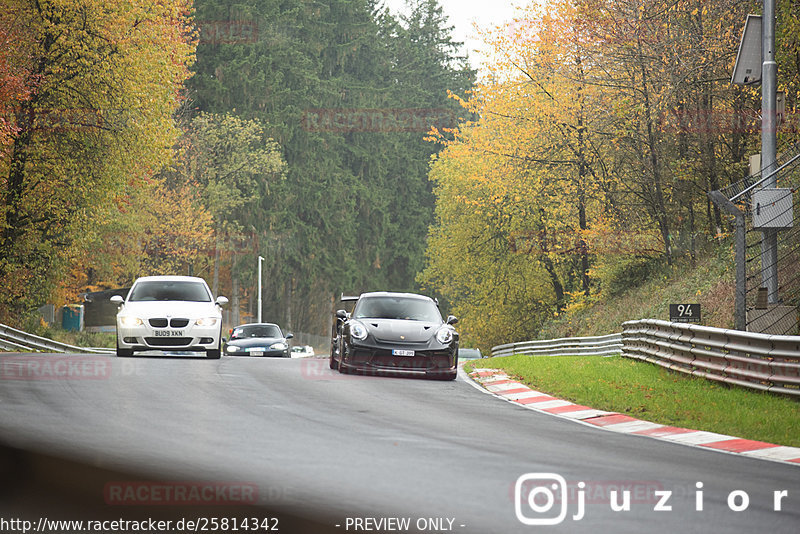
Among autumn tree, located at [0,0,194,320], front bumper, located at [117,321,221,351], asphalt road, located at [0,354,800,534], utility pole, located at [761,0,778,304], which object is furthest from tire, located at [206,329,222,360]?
autumn tree, located at [0,0,194,320]

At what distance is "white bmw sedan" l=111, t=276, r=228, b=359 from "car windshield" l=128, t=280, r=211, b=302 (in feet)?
0.08

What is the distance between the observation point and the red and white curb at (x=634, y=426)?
10250 mm

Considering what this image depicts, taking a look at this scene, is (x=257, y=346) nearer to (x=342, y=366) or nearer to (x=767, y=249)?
(x=342, y=366)

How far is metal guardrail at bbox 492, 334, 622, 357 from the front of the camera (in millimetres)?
25517

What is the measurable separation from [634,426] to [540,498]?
215 inches

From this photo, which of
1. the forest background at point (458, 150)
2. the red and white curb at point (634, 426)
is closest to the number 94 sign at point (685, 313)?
the red and white curb at point (634, 426)

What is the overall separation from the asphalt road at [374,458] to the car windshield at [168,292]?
271 inches

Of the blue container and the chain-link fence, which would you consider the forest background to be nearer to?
the blue container

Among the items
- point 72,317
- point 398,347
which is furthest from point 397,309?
point 72,317

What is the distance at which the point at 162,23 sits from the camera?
3425cm

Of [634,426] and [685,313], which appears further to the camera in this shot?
[685,313]

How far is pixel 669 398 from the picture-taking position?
14.3 metres

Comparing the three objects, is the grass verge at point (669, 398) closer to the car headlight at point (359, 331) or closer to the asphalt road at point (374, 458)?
the asphalt road at point (374, 458)

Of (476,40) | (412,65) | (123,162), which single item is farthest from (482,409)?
(412,65)
